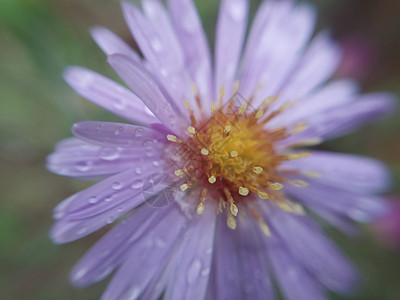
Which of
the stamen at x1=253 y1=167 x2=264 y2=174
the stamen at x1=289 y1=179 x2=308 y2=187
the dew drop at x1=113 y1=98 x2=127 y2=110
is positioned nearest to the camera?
the dew drop at x1=113 y1=98 x2=127 y2=110

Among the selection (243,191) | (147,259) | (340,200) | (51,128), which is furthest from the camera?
(51,128)

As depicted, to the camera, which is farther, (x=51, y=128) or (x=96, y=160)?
(x=51, y=128)

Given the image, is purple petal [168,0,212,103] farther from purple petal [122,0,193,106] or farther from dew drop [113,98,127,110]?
dew drop [113,98,127,110]

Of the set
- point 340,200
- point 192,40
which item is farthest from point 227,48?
point 340,200

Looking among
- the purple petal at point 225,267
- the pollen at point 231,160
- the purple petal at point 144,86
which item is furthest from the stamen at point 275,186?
the purple petal at point 144,86

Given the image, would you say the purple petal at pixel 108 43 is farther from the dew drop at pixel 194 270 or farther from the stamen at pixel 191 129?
the dew drop at pixel 194 270

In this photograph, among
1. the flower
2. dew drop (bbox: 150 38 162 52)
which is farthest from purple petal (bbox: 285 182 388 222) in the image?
dew drop (bbox: 150 38 162 52)

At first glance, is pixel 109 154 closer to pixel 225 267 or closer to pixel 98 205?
pixel 98 205

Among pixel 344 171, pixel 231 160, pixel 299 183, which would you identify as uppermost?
pixel 231 160
